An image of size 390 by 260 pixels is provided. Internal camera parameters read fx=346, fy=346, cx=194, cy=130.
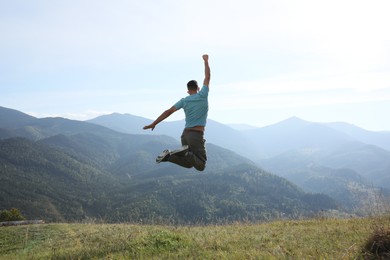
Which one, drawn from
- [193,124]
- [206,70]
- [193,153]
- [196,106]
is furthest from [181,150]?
[206,70]

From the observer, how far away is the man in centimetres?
875

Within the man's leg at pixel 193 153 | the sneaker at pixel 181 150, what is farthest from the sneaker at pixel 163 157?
the man's leg at pixel 193 153

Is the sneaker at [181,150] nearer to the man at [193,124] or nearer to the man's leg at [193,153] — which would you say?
the man at [193,124]

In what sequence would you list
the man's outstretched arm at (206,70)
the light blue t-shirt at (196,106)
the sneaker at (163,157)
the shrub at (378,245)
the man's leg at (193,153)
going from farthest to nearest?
the man's leg at (193,153), the light blue t-shirt at (196,106), the man's outstretched arm at (206,70), the sneaker at (163,157), the shrub at (378,245)

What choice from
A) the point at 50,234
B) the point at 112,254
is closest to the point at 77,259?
the point at 112,254

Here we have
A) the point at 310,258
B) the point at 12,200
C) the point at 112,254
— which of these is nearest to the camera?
the point at 310,258

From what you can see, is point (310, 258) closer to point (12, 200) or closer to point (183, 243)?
point (183, 243)

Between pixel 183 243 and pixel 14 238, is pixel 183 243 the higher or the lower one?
the higher one

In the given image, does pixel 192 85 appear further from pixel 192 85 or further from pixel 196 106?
pixel 196 106

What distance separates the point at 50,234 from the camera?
15.4 m

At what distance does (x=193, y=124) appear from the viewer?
9.04m

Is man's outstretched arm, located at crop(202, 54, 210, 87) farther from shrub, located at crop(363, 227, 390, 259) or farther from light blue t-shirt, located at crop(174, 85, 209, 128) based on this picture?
shrub, located at crop(363, 227, 390, 259)

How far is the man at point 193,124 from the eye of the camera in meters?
8.75

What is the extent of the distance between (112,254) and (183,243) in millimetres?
1972
